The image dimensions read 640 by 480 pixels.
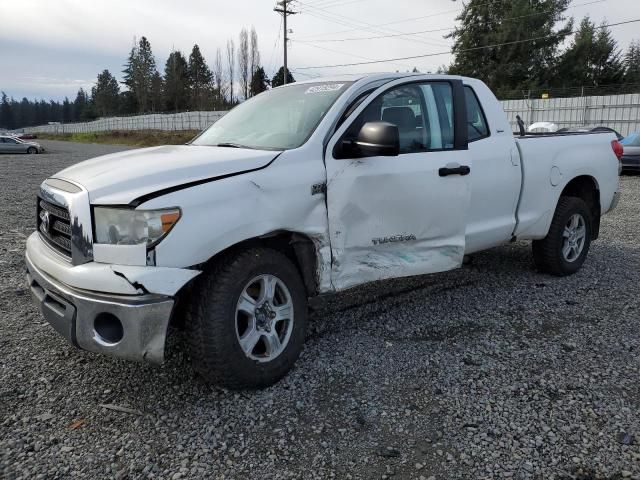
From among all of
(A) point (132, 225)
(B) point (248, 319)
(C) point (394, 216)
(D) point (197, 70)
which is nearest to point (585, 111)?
(C) point (394, 216)

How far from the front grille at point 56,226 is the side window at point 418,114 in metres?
1.87

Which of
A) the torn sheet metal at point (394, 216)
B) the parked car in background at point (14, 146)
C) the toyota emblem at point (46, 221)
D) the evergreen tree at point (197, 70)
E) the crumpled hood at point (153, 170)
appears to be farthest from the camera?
the evergreen tree at point (197, 70)

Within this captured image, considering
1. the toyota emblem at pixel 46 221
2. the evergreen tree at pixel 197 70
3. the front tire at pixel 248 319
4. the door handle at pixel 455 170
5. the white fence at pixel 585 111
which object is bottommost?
the front tire at pixel 248 319

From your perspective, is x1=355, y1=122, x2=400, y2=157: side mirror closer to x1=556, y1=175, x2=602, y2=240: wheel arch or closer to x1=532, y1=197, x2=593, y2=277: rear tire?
x1=532, y1=197, x2=593, y2=277: rear tire

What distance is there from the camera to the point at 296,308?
326 centimetres

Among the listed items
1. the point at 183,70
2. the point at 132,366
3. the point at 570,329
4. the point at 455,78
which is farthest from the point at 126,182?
A: the point at 183,70

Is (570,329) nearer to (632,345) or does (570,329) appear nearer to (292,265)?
(632,345)

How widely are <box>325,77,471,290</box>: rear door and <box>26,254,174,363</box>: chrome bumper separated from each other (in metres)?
1.21

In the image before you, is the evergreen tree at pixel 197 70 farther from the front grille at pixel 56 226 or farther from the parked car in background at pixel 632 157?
the front grille at pixel 56 226

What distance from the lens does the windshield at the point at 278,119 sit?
140 inches

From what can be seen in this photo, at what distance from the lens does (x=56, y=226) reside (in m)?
3.14

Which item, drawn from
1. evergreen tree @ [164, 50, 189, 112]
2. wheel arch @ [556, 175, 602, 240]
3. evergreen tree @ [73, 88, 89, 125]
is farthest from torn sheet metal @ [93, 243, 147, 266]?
evergreen tree @ [73, 88, 89, 125]

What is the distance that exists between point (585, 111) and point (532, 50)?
2188cm

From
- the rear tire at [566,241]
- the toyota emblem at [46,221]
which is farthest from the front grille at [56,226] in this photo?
the rear tire at [566,241]
